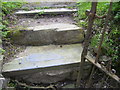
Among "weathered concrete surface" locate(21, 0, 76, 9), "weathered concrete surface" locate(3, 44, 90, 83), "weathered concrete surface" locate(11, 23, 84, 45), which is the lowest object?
"weathered concrete surface" locate(3, 44, 90, 83)

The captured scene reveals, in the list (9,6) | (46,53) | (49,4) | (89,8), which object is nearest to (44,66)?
(46,53)

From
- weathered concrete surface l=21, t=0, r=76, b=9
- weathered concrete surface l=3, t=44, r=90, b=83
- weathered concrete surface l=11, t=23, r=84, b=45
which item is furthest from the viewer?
weathered concrete surface l=21, t=0, r=76, b=9

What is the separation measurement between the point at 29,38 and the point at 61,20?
3.38ft

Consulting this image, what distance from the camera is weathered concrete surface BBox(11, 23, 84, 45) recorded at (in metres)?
2.65

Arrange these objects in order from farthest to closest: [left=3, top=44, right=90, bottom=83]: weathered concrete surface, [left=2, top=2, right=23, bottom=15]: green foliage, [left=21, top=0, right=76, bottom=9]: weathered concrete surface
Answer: [left=21, top=0, right=76, bottom=9]: weathered concrete surface → [left=2, top=2, right=23, bottom=15]: green foliage → [left=3, top=44, right=90, bottom=83]: weathered concrete surface

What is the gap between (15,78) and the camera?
2.19 m

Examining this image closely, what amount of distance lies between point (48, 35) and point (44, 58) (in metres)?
0.54

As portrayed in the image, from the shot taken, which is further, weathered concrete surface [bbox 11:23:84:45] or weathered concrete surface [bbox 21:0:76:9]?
A: weathered concrete surface [bbox 21:0:76:9]

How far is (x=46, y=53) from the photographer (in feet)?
8.27

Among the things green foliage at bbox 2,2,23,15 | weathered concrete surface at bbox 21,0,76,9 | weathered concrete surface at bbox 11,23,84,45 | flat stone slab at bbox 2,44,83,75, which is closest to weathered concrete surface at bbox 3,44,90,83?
flat stone slab at bbox 2,44,83,75

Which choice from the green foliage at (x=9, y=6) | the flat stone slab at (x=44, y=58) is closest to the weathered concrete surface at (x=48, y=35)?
the flat stone slab at (x=44, y=58)

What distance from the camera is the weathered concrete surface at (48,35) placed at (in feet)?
8.69

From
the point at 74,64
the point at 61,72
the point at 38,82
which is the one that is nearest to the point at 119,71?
the point at 74,64

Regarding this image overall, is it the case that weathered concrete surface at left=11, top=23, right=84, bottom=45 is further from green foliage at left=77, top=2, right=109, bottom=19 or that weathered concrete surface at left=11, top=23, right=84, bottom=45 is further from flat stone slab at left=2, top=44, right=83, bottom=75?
Answer: green foliage at left=77, top=2, right=109, bottom=19
